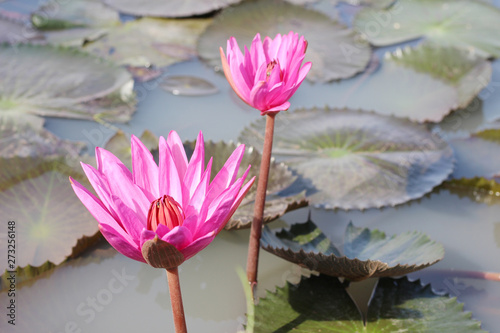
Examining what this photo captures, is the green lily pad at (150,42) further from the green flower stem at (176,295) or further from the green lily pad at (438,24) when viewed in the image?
the green flower stem at (176,295)

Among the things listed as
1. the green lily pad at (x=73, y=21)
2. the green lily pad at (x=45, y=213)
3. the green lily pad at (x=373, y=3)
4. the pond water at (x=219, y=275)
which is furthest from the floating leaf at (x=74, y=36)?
the green lily pad at (x=373, y=3)

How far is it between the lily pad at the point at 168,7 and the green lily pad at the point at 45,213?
140 cm

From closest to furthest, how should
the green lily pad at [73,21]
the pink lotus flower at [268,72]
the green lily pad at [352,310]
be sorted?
the pink lotus flower at [268,72] < the green lily pad at [352,310] < the green lily pad at [73,21]

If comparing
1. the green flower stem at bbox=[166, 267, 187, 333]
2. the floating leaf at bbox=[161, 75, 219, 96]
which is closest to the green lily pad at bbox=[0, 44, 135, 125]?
the floating leaf at bbox=[161, 75, 219, 96]

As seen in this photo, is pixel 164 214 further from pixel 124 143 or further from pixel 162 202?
pixel 124 143

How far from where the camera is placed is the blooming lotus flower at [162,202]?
2.76 ft

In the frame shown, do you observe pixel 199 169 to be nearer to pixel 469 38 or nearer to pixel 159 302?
pixel 159 302

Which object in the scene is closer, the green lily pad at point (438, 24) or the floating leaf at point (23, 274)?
the floating leaf at point (23, 274)

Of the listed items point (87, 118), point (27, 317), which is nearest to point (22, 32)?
point (87, 118)

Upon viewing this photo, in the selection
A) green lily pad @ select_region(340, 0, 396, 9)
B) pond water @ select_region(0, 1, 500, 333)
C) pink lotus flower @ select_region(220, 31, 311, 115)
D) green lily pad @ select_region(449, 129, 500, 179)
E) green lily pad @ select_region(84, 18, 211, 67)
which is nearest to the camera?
pink lotus flower @ select_region(220, 31, 311, 115)

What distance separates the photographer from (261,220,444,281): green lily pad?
121 centimetres

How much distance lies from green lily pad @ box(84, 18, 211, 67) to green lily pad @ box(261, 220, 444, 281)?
139cm

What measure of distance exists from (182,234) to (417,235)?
2.82ft

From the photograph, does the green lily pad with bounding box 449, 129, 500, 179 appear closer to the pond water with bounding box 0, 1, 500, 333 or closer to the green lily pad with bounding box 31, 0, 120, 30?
the pond water with bounding box 0, 1, 500, 333
